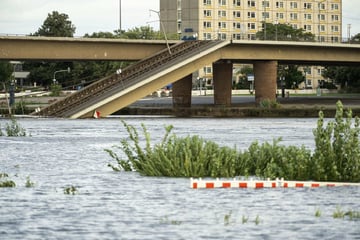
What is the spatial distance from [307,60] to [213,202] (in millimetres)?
96774

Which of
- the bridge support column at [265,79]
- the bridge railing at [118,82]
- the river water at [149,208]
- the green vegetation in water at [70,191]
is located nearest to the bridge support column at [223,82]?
the bridge support column at [265,79]

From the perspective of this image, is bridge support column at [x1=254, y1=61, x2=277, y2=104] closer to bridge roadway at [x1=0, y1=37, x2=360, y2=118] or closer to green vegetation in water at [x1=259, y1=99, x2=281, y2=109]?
bridge roadway at [x1=0, y1=37, x2=360, y2=118]

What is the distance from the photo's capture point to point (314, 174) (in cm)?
3697

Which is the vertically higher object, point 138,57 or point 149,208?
point 138,57

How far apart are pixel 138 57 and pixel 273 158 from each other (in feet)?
255

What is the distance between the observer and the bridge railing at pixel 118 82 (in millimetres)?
106519

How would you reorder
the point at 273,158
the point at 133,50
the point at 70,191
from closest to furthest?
the point at 70,191 < the point at 273,158 < the point at 133,50

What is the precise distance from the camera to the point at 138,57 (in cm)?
11388

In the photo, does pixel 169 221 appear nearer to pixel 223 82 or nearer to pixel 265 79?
pixel 265 79

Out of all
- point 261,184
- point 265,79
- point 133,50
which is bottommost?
point 261,184

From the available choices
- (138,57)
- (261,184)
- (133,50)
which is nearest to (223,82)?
(138,57)

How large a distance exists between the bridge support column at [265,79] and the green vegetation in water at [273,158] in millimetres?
87904

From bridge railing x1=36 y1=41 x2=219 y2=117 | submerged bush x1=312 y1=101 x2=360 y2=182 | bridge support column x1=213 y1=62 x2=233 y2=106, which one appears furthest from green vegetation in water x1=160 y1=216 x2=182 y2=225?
bridge support column x1=213 y1=62 x2=233 y2=106

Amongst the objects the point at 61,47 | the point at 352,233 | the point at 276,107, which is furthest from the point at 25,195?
the point at 276,107
